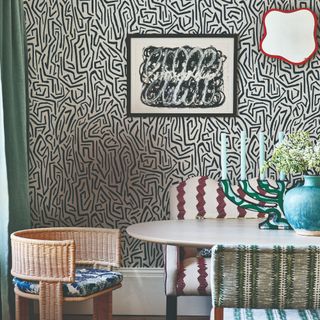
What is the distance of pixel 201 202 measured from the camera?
3.86 metres

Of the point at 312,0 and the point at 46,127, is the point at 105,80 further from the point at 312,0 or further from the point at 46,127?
the point at 312,0

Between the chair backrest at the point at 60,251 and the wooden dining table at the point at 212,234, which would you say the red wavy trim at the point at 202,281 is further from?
the chair backrest at the point at 60,251

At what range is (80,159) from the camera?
4.18 m

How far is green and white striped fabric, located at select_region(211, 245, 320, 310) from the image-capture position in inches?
81.7

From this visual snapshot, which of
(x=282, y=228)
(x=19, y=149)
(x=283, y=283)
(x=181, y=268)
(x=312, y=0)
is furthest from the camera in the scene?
(x=312, y=0)

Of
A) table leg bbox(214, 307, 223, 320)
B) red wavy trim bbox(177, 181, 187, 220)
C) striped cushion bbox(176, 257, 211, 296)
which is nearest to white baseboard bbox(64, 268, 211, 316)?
red wavy trim bbox(177, 181, 187, 220)

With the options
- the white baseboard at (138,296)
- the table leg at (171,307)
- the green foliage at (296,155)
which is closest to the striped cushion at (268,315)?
the green foliage at (296,155)

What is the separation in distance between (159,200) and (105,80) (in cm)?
83

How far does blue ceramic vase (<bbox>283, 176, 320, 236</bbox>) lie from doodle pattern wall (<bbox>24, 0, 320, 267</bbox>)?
3.92 feet

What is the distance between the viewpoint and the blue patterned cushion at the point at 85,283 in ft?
10.0

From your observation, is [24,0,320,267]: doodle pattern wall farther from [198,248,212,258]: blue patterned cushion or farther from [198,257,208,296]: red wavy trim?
[198,257,208,296]: red wavy trim

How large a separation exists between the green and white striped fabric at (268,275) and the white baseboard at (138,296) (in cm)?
210

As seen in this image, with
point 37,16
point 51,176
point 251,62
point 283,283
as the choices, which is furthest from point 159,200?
point 283,283

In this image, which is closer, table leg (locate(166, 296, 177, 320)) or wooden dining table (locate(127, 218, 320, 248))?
wooden dining table (locate(127, 218, 320, 248))
